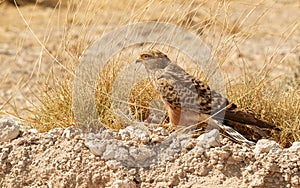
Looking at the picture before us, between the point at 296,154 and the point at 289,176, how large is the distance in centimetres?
21

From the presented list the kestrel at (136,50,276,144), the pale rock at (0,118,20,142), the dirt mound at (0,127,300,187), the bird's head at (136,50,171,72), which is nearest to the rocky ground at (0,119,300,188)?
the dirt mound at (0,127,300,187)

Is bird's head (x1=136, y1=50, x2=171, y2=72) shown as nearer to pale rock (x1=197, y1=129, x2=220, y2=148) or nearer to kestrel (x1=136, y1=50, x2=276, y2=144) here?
kestrel (x1=136, y1=50, x2=276, y2=144)

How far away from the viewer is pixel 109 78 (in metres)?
5.62

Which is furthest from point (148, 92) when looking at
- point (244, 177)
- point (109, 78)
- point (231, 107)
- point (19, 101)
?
point (19, 101)

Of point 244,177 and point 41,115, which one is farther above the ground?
point 41,115

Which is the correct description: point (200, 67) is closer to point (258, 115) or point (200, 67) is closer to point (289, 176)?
point (258, 115)

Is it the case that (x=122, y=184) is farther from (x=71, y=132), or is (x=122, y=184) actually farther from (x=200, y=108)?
(x=200, y=108)

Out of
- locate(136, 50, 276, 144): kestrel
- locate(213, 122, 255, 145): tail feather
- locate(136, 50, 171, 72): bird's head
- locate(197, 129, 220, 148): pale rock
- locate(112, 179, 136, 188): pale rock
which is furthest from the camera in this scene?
locate(136, 50, 171, 72): bird's head

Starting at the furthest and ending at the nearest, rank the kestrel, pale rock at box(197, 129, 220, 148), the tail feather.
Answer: the kestrel, the tail feather, pale rock at box(197, 129, 220, 148)

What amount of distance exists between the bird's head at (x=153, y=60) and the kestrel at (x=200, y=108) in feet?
0.35

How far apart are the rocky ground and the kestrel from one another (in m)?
0.24

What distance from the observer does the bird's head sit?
5.39 metres

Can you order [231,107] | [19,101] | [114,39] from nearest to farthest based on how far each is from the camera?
[231,107] → [114,39] → [19,101]

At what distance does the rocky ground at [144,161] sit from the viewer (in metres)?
4.55
